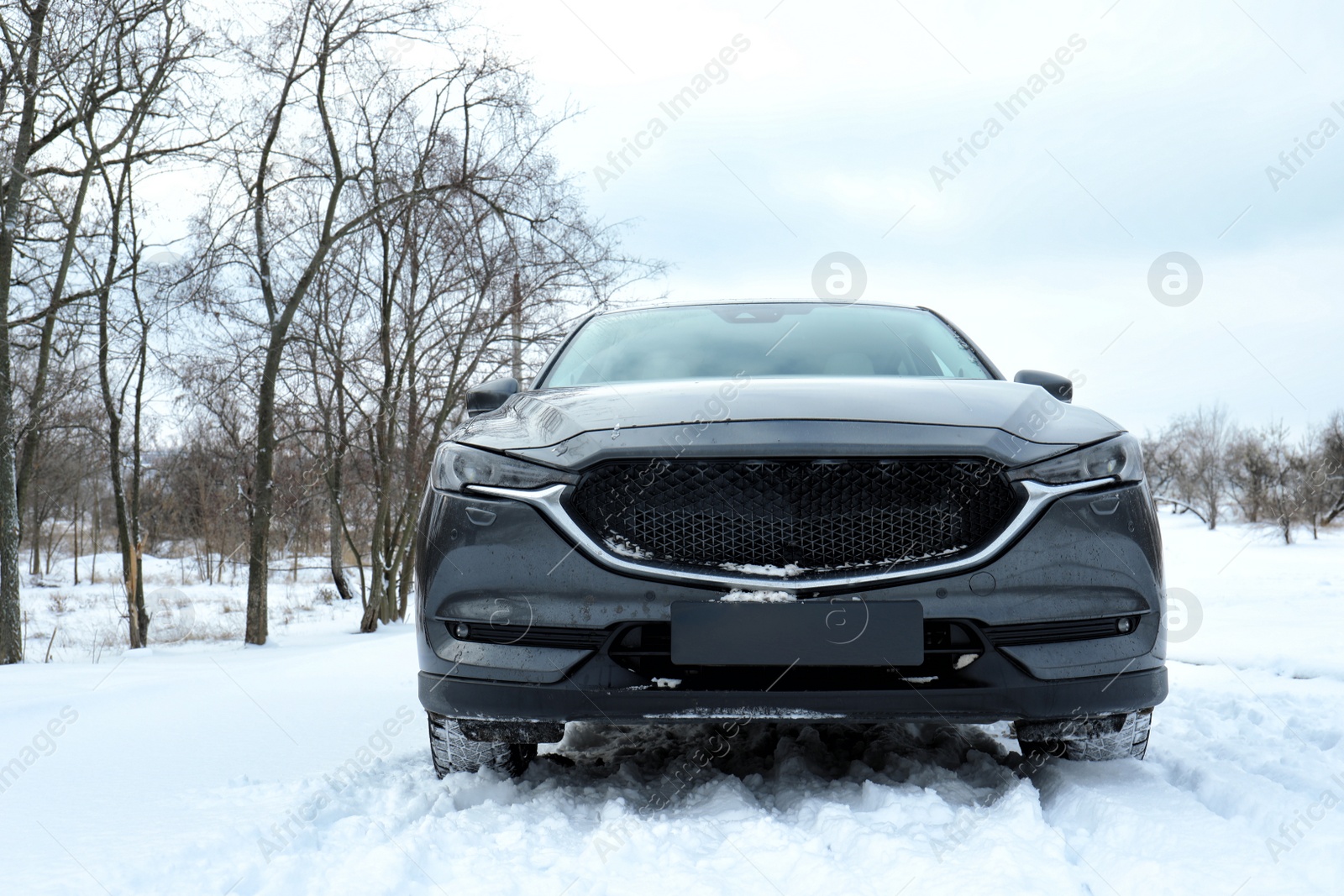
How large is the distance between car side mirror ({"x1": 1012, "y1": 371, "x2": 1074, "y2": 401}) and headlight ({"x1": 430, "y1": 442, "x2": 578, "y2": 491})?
Answer: 5.44 ft

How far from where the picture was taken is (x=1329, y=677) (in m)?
3.82

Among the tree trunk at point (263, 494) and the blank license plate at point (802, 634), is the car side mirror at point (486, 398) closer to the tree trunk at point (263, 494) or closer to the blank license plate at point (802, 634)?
the blank license plate at point (802, 634)

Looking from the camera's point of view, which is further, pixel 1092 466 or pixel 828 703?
pixel 1092 466

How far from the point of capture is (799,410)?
2.23 meters

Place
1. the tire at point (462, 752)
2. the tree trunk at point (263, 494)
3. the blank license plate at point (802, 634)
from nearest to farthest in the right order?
the blank license plate at point (802, 634)
the tire at point (462, 752)
the tree trunk at point (263, 494)

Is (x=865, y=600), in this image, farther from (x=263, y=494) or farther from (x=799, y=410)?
(x=263, y=494)

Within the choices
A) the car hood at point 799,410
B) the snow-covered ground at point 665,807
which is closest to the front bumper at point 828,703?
the snow-covered ground at point 665,807

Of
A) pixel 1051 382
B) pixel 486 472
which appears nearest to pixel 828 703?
pixel 486 472

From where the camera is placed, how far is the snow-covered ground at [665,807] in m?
1.72

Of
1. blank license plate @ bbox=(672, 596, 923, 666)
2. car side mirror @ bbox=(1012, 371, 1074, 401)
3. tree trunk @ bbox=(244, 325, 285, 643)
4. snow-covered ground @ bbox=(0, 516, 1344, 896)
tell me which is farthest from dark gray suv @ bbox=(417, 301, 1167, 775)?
tree trunk @ bbox=(244, 325, 285, 643)

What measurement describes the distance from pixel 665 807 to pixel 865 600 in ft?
2.19

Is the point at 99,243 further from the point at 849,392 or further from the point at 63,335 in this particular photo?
the point at 849,392

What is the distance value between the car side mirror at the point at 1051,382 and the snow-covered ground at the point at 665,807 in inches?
43.7

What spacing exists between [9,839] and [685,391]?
71.6 inches
